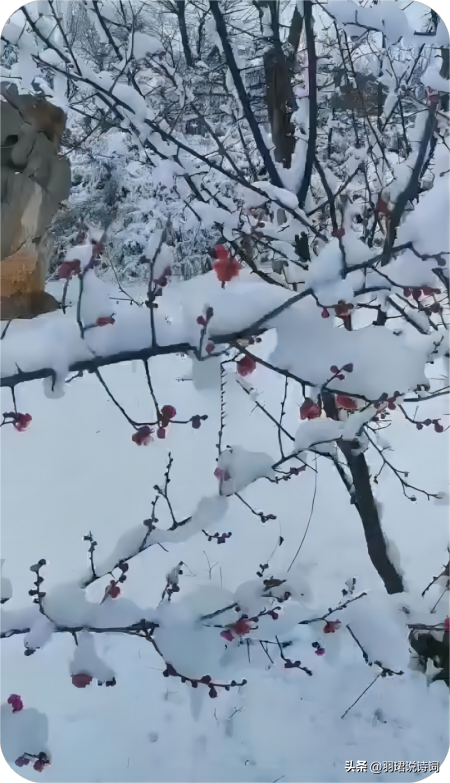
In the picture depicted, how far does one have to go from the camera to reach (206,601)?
1128 millimetres

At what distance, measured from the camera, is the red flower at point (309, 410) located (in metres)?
1.09

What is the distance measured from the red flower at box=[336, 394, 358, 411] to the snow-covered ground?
0.08 meters

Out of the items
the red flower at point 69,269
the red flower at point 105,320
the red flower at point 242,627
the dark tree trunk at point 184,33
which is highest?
the dark tree trunk at point 184,33

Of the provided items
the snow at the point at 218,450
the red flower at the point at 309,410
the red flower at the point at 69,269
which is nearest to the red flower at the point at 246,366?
the snow at the point at 218,450

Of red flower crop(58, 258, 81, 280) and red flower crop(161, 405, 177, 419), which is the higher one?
red flower crop(58, 258, 81, 280)

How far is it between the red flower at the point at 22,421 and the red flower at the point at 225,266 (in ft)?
1.59

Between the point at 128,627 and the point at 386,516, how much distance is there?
596 millimetres

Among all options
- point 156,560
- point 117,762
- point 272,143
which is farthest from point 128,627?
point 272,143

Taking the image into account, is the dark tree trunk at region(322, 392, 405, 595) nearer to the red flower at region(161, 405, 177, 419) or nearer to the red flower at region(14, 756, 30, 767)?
the red flower at region(161, 405, 177, 419)

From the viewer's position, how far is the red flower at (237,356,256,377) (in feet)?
3.47

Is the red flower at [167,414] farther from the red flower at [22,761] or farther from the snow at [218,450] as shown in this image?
the red flower at [22,761]

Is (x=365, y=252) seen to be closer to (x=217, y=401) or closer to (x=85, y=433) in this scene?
(x=217, y=401)

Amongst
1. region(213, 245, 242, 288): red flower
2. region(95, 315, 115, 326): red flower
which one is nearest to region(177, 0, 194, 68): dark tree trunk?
region(213, 245, 242, 288): red flower

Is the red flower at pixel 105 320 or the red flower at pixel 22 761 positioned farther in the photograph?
the red flower at pixel 22 761
